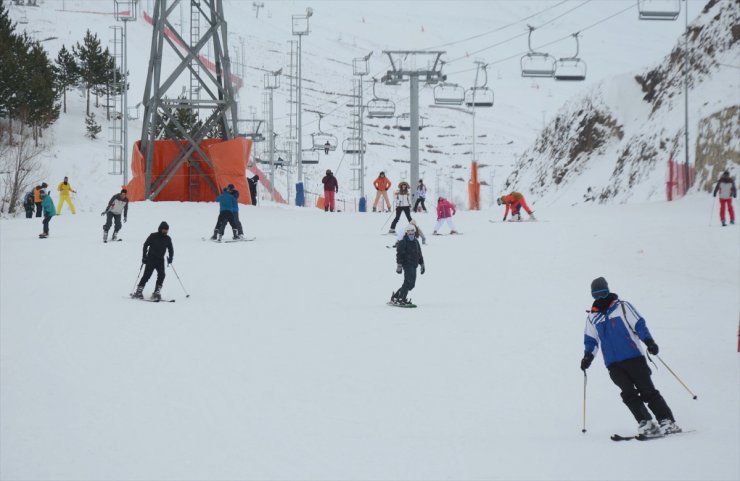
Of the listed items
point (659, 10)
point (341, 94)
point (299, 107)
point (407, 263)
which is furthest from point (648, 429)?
point (341, 94)

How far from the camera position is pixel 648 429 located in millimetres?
9016

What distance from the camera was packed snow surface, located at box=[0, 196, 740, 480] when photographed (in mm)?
8523

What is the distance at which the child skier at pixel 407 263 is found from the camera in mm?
16562

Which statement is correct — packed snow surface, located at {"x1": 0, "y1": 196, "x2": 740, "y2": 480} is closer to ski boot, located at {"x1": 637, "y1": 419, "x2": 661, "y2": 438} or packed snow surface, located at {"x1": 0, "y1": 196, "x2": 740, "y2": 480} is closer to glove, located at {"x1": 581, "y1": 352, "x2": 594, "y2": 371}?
ski boot, located at {"x1": 637, "y1": 419, "x2": 661, "y2": 438}

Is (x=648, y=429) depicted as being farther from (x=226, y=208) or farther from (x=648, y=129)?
(x=648, y=129)

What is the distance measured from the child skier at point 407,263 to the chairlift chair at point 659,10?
12206mm

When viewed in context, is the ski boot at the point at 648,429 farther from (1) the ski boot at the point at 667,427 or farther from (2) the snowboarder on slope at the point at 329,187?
(2) the snowboarder on slope at the point at 329,187

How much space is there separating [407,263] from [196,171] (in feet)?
70.8

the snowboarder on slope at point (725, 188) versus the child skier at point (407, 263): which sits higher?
the snowboarder on slope at point (725, 188)

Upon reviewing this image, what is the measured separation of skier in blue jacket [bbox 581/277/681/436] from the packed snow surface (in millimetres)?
246

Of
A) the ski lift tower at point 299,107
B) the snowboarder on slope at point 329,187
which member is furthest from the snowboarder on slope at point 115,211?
the ski lift tower at point 299,107

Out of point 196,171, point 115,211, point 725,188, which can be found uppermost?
point 196,171

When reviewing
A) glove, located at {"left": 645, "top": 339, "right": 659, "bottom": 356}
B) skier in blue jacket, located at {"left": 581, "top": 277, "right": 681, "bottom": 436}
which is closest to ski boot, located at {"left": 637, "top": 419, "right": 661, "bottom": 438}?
skier in blue jacket, located at {"left": 581, "top": 277, "right": 681, "bottom": 436}

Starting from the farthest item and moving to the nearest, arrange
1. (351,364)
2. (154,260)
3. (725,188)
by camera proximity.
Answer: (725,188)
(154,260)
(351,364)
